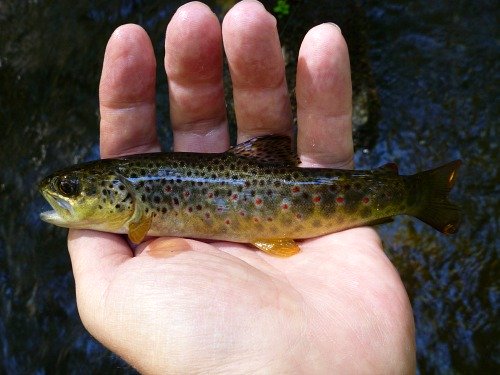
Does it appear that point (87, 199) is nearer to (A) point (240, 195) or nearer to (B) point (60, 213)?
(B) point (60, 213)

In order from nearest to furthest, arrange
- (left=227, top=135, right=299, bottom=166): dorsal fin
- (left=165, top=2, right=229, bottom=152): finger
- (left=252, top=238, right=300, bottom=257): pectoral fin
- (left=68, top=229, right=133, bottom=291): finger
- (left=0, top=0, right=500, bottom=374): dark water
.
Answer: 1. (left=68, top=229, right=133, bottom=291): finger
2. (left=252, top=238, right=300, bottom=257): pectoral fin
3. (left=165, top=2, right=229, bottom=152): finger
4. (left=227, top=135, right=299, bottom=166): dorsal fin
5. (left=0, top=0, right=500, bottom=374): dark water

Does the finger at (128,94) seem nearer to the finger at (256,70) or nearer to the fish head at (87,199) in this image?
the fish head at (87,199)

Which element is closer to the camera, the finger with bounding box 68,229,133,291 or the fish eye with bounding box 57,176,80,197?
the finger with bounding box 68,229,133,291

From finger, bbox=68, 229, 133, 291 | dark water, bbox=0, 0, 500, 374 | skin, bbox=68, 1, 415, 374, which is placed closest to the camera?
skin, bbox=68, 1, 415, 374

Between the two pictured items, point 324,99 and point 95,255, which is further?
point 324,99

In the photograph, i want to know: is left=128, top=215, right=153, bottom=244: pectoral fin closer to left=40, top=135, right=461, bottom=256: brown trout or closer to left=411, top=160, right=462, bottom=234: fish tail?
left=40, top=135, right=461, bottom=256: brown trout

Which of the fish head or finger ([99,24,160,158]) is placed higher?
finger ([99,24,160,158])

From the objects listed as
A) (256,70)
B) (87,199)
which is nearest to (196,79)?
(256,70)

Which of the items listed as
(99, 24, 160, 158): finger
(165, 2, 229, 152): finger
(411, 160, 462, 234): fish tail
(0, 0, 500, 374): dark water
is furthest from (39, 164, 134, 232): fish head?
(0, 0, 500, 374): dark water
